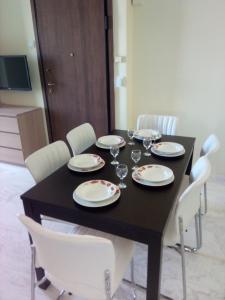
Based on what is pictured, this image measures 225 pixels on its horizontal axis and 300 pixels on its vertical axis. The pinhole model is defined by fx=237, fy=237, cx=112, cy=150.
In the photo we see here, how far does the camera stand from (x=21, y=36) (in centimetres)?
314

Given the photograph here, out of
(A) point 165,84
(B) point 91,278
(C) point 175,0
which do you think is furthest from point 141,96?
(B) point 91,278

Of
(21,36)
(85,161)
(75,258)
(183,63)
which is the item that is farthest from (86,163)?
(21,36)

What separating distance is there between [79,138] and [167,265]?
4.02 feet

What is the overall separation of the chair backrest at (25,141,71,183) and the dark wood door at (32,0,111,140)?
4.22 feet

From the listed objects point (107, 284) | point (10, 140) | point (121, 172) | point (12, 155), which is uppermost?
point (121, 172)

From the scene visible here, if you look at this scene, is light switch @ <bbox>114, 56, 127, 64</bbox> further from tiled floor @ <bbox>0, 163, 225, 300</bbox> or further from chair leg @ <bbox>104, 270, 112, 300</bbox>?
chair leg @ <bbox>104, 270, 112, 300</bbox>

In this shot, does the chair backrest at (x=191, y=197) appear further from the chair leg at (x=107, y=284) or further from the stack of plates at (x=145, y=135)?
the stack of plates at (x=145, y=135)

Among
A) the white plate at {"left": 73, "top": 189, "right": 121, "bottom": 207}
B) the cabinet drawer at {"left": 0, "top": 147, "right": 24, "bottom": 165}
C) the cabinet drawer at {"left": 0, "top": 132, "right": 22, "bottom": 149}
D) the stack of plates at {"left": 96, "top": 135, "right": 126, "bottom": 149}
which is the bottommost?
the cabinet drawer at {"left": 0, "top": 147, "right": 24, "bottom": 165}

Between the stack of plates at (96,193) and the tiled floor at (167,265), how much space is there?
1.19ft

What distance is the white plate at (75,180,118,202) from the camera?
4.01 feet

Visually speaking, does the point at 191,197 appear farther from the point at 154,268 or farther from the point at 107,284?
the point at 107,284

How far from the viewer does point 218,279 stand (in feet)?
5.17

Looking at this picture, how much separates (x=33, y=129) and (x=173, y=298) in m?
2.58

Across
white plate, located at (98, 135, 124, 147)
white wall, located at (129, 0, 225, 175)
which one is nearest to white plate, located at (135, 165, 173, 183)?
white plate, located at (98, 135, 124, 147)
